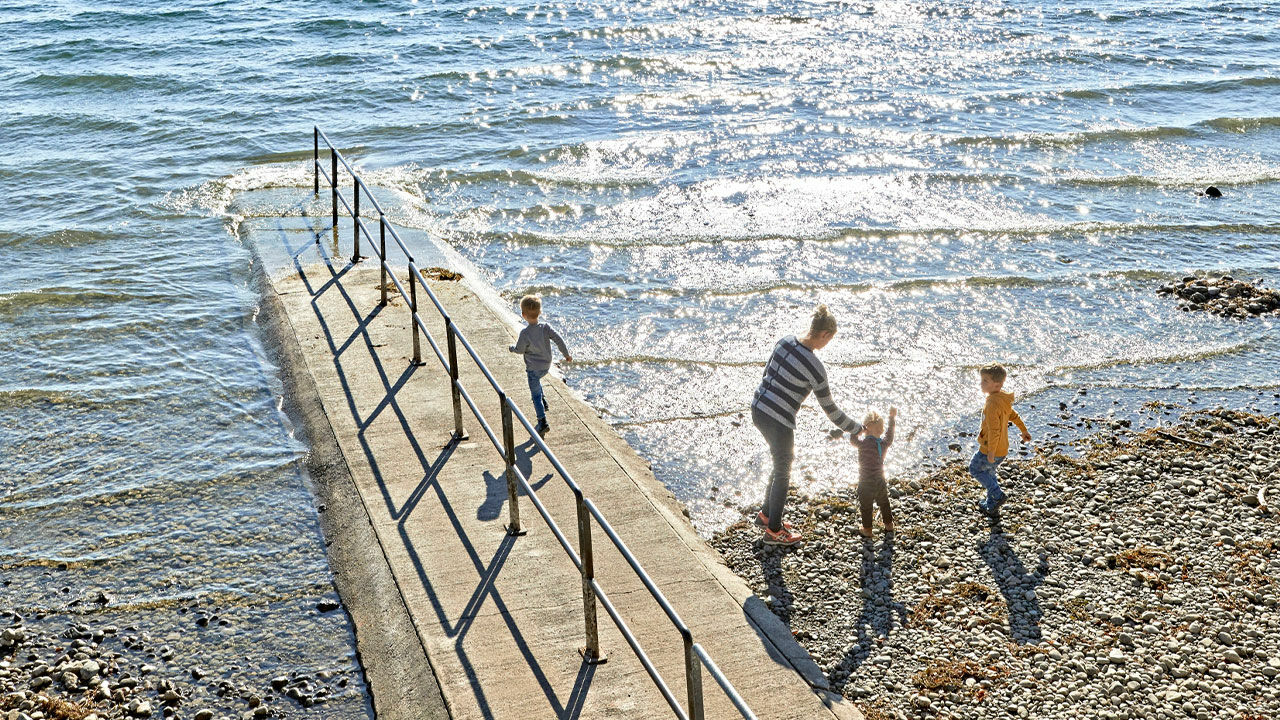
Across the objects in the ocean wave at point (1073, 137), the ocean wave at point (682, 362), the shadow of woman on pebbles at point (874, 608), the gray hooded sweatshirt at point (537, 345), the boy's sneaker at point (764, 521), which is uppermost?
the ocean wave at point (1073, 137)

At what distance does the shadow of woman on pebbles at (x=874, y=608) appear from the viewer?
6.83m

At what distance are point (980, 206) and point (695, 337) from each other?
6.51 meters

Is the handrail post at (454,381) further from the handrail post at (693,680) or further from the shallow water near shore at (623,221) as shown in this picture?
the handrail post at (693,680)

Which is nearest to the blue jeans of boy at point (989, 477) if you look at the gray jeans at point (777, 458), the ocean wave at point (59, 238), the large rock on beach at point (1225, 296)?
the gray jeans at point (777, 458)

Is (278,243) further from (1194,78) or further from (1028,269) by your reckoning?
(1194,78)

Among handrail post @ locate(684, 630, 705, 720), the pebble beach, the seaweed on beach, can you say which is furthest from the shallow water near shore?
handrail post @ locate(684, 630, 705, 720)

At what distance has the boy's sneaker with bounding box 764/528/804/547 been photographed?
7.98m

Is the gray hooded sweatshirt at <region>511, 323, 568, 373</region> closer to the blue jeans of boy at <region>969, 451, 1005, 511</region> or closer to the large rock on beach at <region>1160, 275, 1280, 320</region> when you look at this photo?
the blue jeans of boy at <region>969, 451, 1005, 511</region>

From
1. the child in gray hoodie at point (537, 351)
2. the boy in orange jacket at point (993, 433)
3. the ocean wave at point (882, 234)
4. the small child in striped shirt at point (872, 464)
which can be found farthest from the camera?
the ocean wave at point (882, 234)

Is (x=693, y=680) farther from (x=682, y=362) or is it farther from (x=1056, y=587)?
(x=682, y=362)

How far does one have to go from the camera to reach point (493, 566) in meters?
7.08

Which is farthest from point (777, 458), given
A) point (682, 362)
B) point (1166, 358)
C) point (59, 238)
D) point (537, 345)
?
point (59, 238)

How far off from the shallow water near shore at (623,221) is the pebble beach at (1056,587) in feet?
2.85

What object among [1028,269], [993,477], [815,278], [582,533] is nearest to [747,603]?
[582,533]
